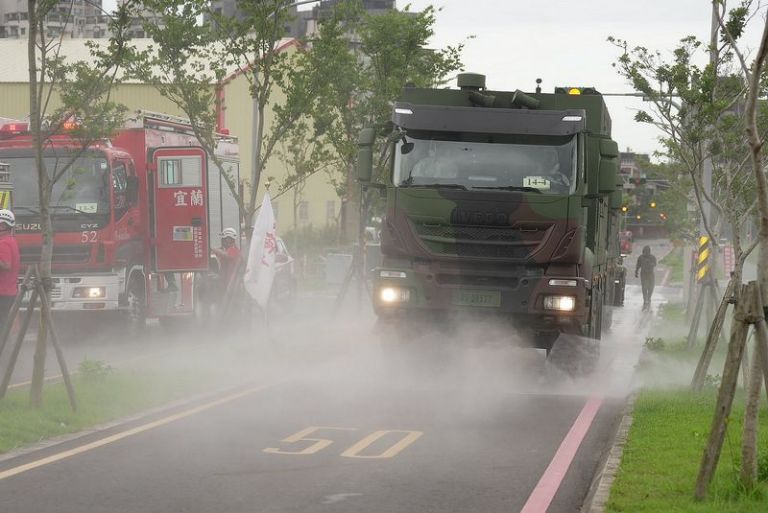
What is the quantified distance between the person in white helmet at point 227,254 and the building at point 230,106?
110ft

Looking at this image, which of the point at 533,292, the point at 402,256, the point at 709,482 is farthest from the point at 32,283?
the point at 709,482

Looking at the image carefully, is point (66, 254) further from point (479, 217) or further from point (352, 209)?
point (352, 209)

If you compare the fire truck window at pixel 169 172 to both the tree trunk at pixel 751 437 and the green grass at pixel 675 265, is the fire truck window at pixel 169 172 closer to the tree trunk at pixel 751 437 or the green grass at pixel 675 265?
the tree trunk at pixel 751 437

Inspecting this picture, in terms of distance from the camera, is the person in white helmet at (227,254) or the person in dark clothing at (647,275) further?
the person in dark clothing at (647,275)

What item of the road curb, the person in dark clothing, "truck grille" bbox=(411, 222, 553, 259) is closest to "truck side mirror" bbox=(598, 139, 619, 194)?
"truck grille" bbox=(411, 222, 553, 259)

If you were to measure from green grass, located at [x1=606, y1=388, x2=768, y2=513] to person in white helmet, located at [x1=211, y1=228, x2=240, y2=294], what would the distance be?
10429 mm

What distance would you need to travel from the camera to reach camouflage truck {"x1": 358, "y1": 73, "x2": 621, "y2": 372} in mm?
15133

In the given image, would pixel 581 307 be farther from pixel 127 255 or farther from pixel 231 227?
pixel 231 227

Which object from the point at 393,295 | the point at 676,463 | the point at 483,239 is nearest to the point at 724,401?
the point at 676,463

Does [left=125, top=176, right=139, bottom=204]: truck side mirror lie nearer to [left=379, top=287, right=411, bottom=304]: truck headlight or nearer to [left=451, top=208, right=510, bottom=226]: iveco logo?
[left=379, top=287, right=411, bottom=304]: truck headlight

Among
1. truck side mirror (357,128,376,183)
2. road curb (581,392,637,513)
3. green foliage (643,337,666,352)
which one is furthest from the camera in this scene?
green foliage (643,337,666,352)

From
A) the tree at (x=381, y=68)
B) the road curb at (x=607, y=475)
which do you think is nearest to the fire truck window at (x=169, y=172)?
the tree at (x=381, y=68)

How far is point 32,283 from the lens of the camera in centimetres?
1257

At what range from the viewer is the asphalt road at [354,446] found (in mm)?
8656
